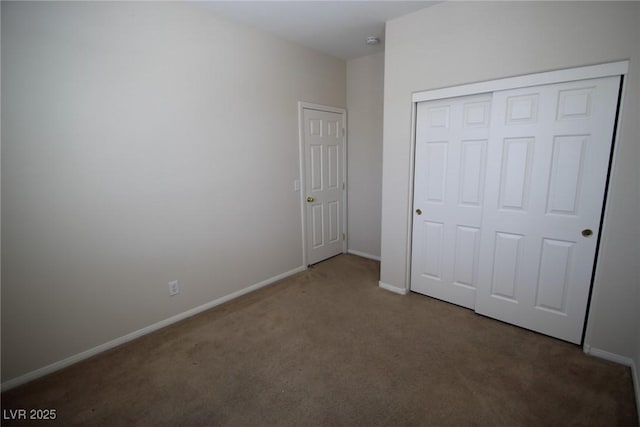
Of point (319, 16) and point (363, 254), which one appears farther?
point (363, 254)

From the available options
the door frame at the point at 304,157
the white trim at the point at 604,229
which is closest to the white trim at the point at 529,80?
the white trim at the point at 604,229

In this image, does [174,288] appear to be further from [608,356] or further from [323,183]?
[608,356]

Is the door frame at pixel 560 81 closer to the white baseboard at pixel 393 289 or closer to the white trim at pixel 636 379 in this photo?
the white trim at pixel 636 379

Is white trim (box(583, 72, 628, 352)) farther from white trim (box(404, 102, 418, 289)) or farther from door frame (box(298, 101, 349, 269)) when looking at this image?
door frame (box(298, 101, 349, 269))

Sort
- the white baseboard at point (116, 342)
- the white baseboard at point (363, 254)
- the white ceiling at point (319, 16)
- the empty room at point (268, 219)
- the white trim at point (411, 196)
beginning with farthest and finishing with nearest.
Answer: the white baseboard at point (363, 254)
the white trim at point (411, 196)
the white ceiling at point (319, 16)
the white baseboard at point (116, 342)
the empty room at point (268, 219)

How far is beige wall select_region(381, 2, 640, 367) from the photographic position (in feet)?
6.26

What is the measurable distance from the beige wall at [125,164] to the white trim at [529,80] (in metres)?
1.63

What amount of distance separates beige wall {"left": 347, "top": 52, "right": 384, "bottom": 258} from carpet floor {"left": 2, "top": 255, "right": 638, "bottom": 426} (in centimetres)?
164

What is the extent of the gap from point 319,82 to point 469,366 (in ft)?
10.9

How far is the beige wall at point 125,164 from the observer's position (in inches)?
74.8

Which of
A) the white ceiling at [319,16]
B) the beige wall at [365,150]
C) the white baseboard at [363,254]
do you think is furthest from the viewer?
the white baseboard at [363,254]

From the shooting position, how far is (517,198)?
95.3 inches

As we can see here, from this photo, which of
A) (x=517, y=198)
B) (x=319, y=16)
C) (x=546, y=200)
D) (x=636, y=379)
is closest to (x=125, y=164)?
(x=319, y=16)

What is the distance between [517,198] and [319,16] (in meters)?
2.34
